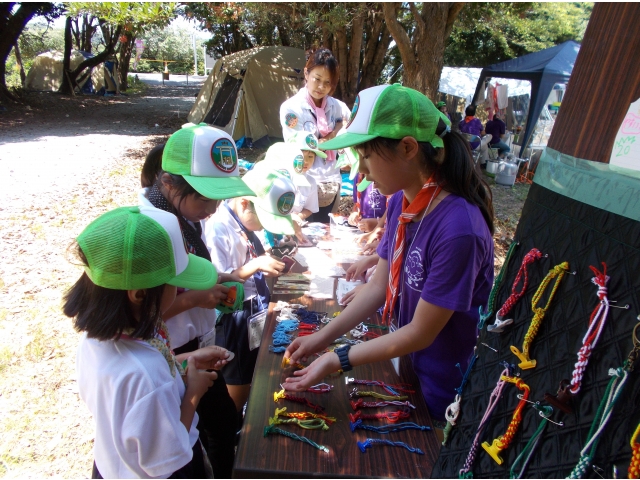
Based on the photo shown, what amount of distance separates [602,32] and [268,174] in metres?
1.73

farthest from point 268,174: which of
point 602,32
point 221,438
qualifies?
point 602,32

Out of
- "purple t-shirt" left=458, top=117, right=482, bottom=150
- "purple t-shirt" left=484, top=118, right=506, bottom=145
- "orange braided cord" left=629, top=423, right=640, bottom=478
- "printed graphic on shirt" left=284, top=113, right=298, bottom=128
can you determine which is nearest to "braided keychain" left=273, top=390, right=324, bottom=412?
"orange braided cord" left=629, top=423, right=640, bottom=478

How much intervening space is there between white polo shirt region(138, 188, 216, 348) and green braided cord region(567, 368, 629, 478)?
1474 mm

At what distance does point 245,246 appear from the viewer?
7.57ft

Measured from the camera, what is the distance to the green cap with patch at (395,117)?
137 centimetres

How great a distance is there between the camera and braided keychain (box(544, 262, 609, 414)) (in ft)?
2.36

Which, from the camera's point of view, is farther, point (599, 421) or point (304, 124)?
point (304, 124)

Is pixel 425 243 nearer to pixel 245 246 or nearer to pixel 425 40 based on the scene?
pixel 245 246

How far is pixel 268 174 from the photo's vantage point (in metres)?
2.33

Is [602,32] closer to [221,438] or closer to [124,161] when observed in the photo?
[221,438]

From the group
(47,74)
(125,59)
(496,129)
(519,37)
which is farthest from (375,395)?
(125,59)

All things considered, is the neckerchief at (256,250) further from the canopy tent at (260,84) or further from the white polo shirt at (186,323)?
the canopy tent at (260,84)

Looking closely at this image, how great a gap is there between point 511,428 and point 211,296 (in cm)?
119

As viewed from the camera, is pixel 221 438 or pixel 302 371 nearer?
pixel 302 371
